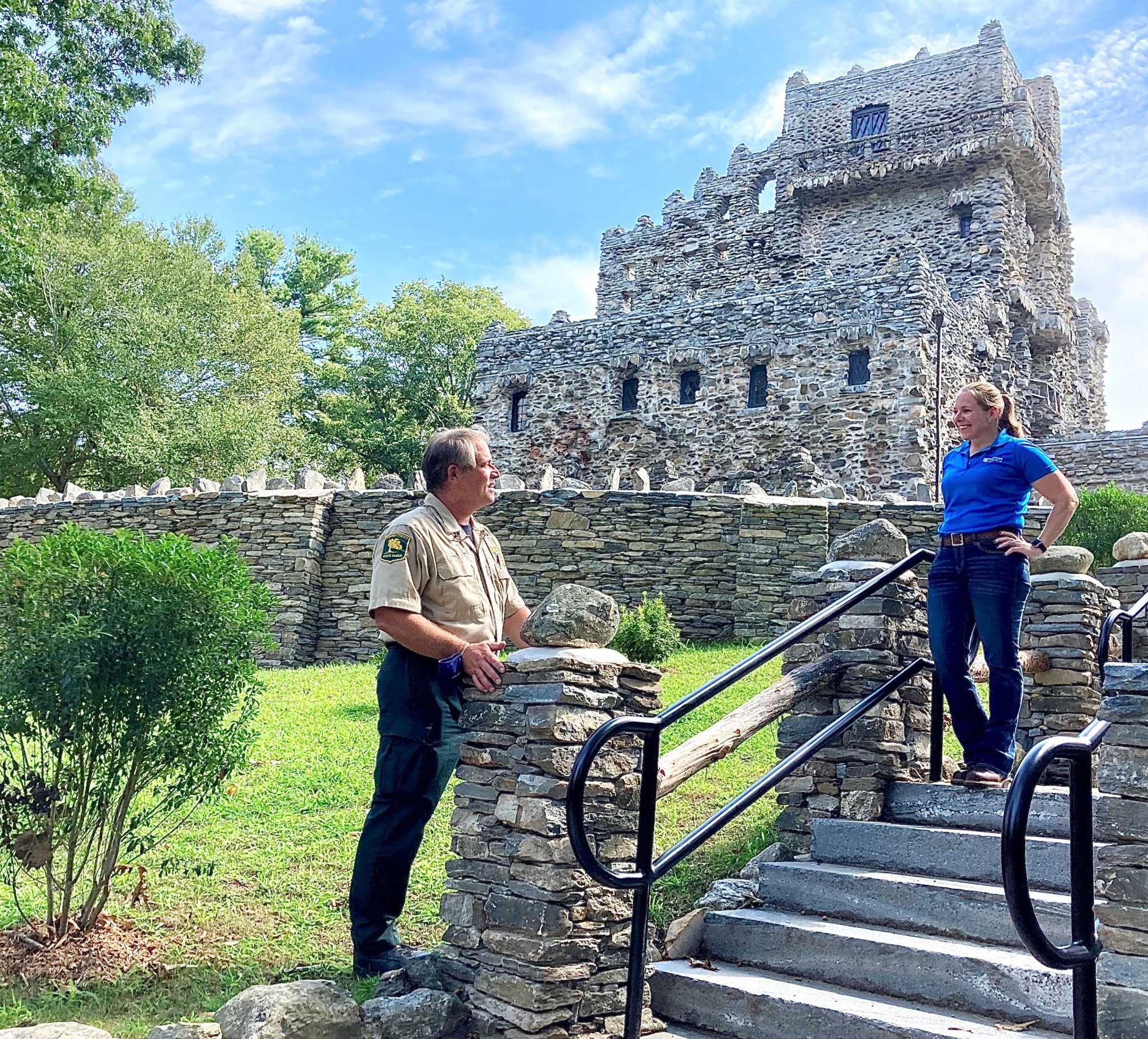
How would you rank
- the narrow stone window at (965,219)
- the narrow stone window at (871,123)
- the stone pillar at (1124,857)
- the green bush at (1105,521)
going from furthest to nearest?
the narrow stone window at (871,123), the narrow stone window at (965,219), the green bush at (1105,521), the stone pillar at (1124,857)

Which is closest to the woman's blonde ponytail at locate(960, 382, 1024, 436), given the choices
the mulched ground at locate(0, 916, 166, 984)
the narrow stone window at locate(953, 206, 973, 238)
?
the mulched ground at locate(0, 916, 166, 984)

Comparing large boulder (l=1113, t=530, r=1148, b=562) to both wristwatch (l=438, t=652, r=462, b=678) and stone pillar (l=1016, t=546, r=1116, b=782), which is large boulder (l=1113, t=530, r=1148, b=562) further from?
wristwatch (l=438, t=652, r=462, b=678)

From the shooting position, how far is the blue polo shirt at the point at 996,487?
452 centimetres

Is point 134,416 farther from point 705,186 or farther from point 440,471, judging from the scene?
point 440,471

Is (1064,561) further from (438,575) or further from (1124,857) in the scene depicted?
(438,575)

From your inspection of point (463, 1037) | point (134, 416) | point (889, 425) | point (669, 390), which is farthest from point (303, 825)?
point (134, 416)

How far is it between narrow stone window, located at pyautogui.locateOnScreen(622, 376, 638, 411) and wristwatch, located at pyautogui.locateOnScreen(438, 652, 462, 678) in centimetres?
2010

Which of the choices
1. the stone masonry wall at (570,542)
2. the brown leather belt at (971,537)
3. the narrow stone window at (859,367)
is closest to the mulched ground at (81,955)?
the brown leather belt at (971,537)

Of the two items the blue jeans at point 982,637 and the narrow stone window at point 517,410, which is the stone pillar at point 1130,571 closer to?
the blue jeans at point 982,637

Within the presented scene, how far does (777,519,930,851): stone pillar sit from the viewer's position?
476 cm

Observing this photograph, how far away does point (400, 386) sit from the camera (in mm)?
31406

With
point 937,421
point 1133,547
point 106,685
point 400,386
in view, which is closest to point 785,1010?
point 106,685

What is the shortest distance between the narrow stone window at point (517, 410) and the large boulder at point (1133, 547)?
1811cm

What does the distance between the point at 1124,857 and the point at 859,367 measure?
1894 centimetres
